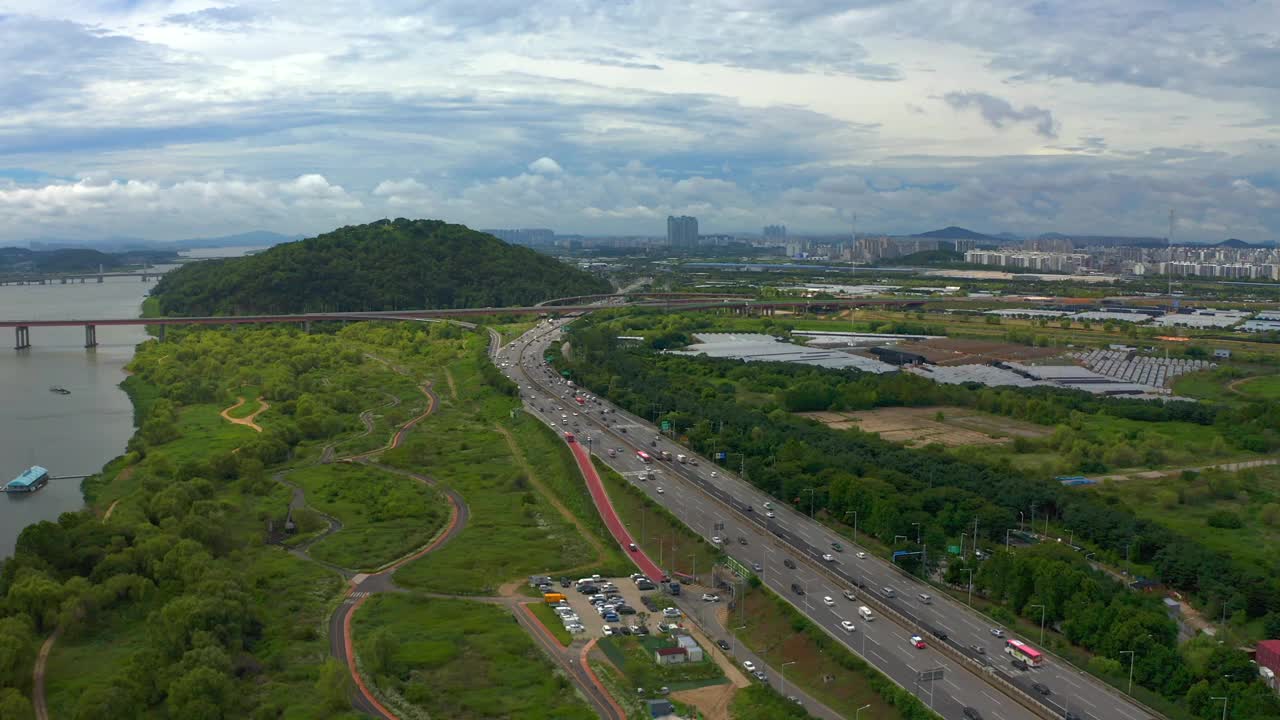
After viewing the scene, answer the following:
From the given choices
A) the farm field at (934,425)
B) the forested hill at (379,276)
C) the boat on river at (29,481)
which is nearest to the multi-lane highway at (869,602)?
the farm field at (934,425)

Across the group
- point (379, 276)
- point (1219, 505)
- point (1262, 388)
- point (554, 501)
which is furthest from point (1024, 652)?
point (379, 276)

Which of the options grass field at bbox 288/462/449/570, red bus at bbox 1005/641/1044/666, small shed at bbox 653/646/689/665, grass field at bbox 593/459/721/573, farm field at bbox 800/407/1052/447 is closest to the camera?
red bus at bbox 1005/641/1044/666

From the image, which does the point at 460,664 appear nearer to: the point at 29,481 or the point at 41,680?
the point at 41,680

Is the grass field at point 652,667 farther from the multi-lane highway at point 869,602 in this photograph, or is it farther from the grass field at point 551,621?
the multi-lane highway at point 869,602

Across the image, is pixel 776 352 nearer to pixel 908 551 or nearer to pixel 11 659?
pixel 908 551

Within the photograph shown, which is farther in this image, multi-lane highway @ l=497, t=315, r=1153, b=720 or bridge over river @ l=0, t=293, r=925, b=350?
bridge over river @ l=0, t=293, r=925, b=350

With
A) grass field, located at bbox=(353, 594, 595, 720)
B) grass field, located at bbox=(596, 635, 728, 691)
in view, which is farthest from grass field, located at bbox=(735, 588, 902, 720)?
grass field, located at bbox=(353, 594, 595, 720)

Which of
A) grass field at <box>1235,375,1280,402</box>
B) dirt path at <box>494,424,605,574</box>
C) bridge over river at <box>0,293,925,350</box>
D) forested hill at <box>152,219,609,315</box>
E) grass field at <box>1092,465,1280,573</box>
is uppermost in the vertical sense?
forested hill at <box>152,219,609,315</box>

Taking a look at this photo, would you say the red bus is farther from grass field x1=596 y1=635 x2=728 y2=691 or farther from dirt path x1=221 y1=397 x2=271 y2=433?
dirt path x1=221 y1=397 x2=271 y2=433
